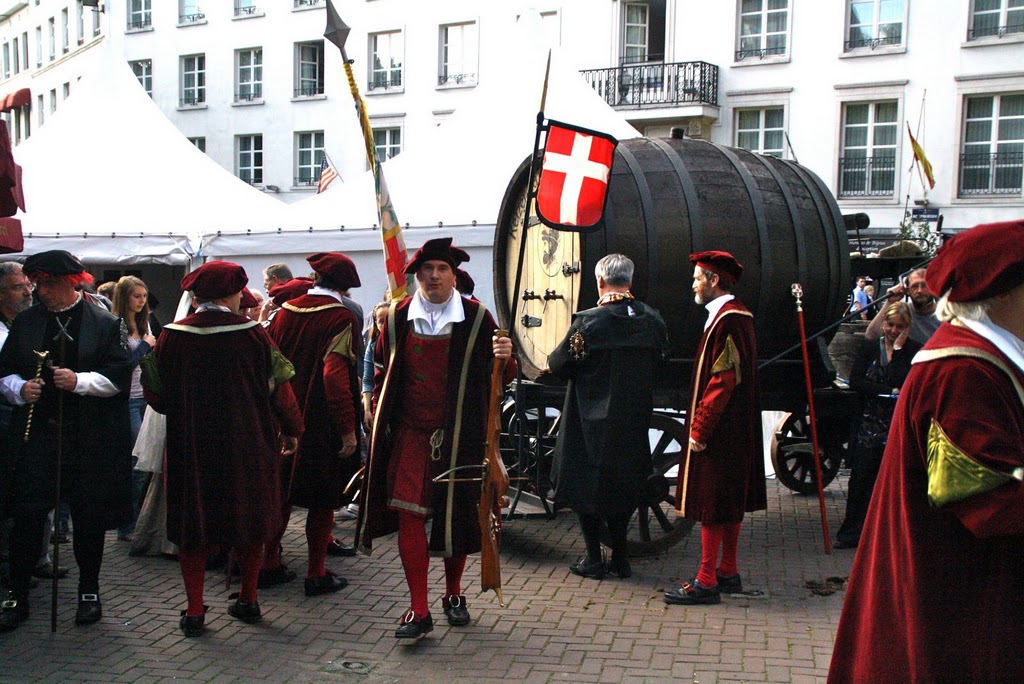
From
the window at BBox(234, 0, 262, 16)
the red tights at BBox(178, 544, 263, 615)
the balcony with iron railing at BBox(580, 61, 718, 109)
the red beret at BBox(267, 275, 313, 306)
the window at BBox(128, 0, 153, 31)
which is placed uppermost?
the window at BBox(128, 0, 153, 31)

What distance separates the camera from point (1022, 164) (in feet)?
77.4

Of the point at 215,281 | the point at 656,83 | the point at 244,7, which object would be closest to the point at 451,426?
the point at 215,281

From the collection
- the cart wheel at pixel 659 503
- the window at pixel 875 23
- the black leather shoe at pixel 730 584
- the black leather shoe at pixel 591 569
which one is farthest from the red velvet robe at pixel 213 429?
the window at pixel 875 23

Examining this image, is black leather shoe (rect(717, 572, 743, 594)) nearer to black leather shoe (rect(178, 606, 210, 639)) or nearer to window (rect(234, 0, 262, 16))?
black leather shoe (rect(178, 606, 210, 639))

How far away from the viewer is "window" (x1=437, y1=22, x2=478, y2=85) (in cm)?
3064

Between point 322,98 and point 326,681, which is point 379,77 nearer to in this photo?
point 322,98

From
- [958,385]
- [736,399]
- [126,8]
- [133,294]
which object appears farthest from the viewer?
[126,8]

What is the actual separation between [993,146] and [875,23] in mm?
3874

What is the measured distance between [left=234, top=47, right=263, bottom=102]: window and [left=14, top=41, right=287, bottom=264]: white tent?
20.2 meters

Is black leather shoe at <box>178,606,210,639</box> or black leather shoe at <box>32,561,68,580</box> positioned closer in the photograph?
black leather shoe at <box>178,606,210,639</box>

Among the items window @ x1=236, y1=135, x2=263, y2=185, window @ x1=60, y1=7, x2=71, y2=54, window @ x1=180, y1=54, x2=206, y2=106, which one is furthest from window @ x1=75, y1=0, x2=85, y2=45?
window @ x1=236, y1=135, x2=263, y2=185

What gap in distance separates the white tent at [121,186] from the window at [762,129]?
1575 centimetres

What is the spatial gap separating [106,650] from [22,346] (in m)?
1.41

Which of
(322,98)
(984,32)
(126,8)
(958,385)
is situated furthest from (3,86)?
(958,385)
